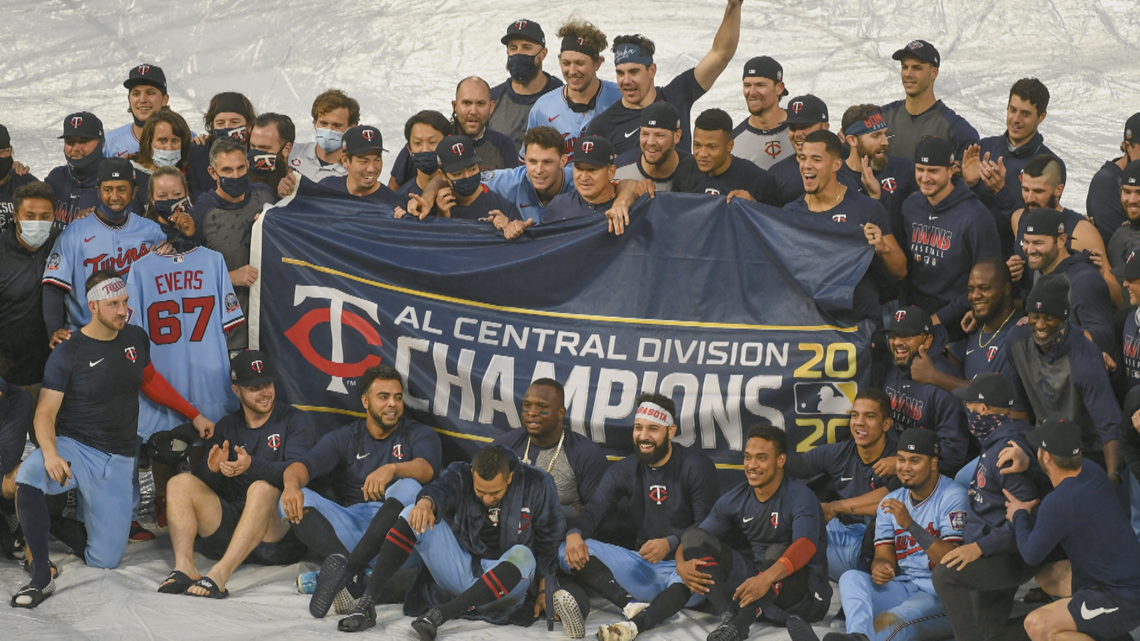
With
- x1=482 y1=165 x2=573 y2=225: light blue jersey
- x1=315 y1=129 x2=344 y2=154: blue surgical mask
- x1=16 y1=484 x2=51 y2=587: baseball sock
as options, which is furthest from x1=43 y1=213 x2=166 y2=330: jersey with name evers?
x1=482 y1=165 x2=573 y2=225: light blue jersey

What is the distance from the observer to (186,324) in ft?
27.3

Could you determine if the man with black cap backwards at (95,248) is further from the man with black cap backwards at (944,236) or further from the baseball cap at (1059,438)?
the baseball cap at (1059,438)

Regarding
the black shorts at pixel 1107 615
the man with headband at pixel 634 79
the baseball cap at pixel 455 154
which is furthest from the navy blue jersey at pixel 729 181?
the black shorts at pixel 1107 615

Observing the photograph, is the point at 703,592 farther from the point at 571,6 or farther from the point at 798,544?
the point at 571,6

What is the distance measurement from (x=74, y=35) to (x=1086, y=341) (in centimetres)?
1537

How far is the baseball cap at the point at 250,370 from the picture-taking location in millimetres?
7992

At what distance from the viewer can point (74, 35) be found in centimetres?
1806

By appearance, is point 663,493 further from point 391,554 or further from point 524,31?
point 524,31

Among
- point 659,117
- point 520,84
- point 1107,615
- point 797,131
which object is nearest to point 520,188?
point 659,117

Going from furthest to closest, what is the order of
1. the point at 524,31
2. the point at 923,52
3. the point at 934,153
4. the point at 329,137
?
the point at 524,31 → the point at 329,137 → the point at 923,52 → the point at 934,153

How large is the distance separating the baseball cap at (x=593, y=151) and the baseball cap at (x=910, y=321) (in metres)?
2.06

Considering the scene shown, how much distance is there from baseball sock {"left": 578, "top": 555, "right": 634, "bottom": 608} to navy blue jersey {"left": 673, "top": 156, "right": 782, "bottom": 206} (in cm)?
256

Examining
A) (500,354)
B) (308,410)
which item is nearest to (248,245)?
(308,410)

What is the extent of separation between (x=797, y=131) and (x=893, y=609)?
133 inches
